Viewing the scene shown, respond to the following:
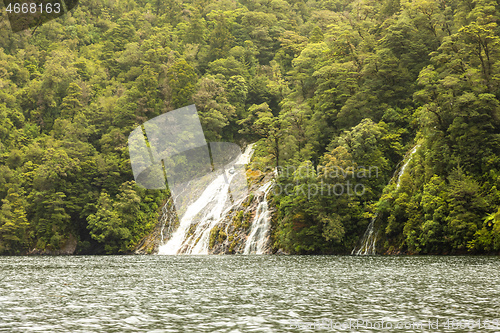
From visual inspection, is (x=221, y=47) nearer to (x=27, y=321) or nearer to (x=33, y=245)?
(x=33, y=245)

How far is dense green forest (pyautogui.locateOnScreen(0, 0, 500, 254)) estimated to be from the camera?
3919 cm

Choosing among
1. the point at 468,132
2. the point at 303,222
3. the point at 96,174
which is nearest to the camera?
the point at 468,132

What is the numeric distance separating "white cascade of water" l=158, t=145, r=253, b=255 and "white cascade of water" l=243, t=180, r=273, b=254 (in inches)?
159

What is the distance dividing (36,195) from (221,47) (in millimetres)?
43284

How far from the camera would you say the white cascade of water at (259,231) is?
49250 mm

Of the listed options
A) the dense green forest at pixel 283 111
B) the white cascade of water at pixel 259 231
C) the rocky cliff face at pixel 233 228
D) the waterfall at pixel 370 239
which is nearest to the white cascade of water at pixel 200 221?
the rocky cliff face at pixel 233 228

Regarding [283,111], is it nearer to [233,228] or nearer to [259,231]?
[233,228]

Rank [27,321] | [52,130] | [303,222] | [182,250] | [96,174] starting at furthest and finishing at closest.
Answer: [52,130] → [96,174] → [182,250] → [303,222] → [27,321]

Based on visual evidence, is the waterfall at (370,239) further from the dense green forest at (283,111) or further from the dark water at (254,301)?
the dark water at (254,301)

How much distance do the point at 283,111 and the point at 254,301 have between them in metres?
50.2

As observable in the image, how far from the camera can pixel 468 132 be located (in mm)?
38156

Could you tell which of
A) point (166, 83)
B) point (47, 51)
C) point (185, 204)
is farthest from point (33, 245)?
point (47, 51)

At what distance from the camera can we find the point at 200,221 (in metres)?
56.3

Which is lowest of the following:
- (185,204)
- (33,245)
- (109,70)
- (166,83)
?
(33,245)
